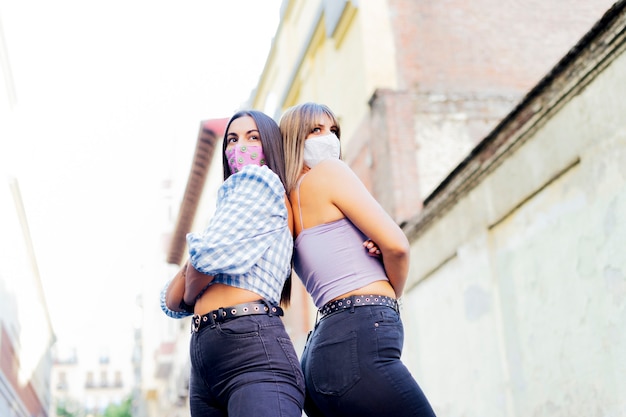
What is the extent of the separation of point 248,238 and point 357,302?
438 millimetres

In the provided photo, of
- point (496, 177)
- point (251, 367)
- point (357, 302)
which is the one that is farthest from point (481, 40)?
point (251, 367)

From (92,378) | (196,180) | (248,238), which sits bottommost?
(92,378)

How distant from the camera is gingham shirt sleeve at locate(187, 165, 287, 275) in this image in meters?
2.72

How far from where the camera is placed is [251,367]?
8.61ft

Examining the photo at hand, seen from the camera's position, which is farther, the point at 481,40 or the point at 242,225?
the point at 481,40

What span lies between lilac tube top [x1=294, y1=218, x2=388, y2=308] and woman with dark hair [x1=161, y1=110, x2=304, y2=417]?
81 millimetres

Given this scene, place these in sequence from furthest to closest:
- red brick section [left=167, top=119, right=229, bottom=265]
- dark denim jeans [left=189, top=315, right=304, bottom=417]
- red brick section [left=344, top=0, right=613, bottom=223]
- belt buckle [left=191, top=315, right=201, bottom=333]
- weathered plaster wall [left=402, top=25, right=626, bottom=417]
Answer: red brick section [left=167, top=119, right=229, bottom=265] → red brick section [left=344, top=0, right=613, bottom=223] → weathered plaster wall [left=402, top=25, right=626, bottom=417] → belt buckle [left=191, top=315, right=201, bottom=333] → dark denim jeans [left=189, top=315, right=304, bottom=417]

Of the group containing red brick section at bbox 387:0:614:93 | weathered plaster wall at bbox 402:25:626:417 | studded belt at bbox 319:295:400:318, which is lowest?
weathered plaster wall at bbox 402:25:626:417

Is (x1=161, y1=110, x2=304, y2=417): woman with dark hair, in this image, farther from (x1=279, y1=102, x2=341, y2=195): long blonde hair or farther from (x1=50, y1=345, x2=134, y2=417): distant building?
(x1=50, y1=345, x2=134, y2=417): distant building

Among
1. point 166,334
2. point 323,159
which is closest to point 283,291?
point 323,159

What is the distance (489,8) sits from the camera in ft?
44.5

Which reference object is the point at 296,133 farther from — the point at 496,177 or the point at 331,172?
the point at 496,177

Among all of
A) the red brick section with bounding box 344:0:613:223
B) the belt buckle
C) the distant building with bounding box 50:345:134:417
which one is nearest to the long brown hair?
the belt buckle

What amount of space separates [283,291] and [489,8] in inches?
450
